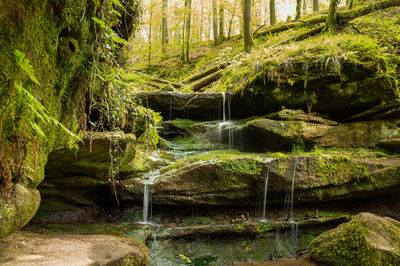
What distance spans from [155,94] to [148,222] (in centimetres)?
424

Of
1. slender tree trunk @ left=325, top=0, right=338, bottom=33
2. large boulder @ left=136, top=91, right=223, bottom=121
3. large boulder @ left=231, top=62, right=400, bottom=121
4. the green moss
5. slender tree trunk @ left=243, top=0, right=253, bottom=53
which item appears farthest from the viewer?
slender tree trunk @ left=243, top=0, right=253, bottom=53

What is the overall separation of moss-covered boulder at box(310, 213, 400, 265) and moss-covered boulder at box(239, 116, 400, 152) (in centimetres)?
268

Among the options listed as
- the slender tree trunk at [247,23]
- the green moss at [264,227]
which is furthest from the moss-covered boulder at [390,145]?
the slender tree trunk at [247,23]

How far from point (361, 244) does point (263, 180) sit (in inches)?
78.5

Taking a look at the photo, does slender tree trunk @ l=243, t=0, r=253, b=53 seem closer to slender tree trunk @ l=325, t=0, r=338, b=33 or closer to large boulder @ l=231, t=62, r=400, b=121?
slender tree trunk @ l=325, t=0, r=338, b=33

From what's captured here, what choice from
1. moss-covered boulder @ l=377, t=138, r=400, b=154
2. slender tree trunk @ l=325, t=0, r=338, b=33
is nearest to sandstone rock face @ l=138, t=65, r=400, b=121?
moss-covered boulder @ l=377, t=138, r=400, b=154

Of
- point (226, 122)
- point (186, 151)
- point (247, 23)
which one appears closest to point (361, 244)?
point (186, 151)

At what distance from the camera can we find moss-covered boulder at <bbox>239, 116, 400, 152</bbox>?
643 centimetres

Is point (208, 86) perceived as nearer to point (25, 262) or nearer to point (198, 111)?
point (198, 111)

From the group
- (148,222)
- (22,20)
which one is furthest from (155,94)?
(22,20)

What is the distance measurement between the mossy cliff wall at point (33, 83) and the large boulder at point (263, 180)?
2.55m

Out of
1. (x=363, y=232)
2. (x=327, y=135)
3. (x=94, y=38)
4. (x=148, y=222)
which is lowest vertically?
(x=148, y=222)

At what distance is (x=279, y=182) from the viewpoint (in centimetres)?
518

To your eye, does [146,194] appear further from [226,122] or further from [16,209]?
[226,122]
